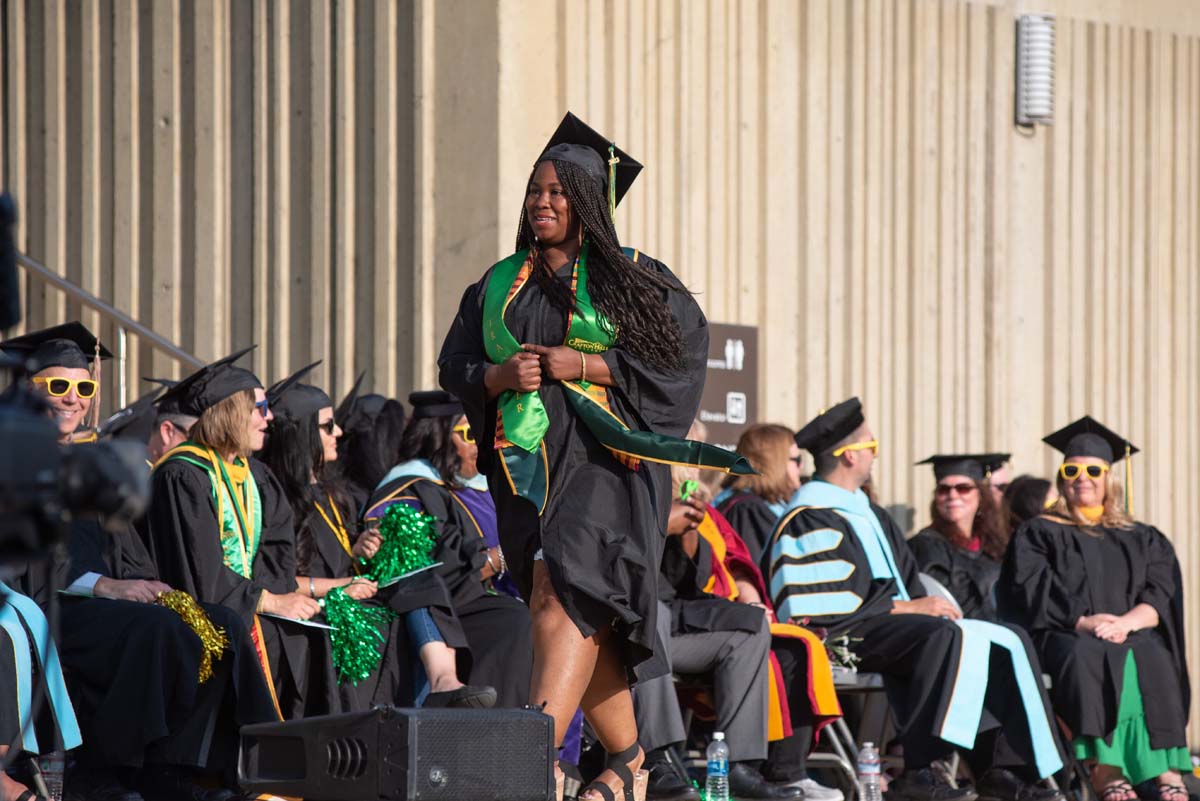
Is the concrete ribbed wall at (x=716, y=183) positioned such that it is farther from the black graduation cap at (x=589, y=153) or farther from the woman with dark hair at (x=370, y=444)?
the black graduation cap at (x=589, y=153)

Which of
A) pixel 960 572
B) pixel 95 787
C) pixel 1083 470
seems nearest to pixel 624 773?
pixel 95 787

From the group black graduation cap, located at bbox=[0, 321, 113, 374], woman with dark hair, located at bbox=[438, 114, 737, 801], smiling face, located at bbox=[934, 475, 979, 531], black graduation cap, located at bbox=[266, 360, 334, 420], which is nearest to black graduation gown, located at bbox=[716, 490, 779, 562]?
smiling face, located at bbox=[934, 475, 979, 531]

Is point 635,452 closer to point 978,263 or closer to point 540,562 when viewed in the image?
point 540,562

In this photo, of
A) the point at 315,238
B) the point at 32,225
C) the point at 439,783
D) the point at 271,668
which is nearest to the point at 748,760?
the point at 271,668

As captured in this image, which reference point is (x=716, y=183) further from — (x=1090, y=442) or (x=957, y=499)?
(x=1090, y=442)

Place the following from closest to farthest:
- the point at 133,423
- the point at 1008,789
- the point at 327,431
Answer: the point at 327,431 → the point at 1008,789 → the point at 133,423

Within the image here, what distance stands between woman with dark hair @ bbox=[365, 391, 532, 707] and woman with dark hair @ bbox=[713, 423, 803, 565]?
1429mm

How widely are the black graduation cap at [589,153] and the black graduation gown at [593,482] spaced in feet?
0.88

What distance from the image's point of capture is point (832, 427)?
8359mm

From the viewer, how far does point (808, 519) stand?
8.12m

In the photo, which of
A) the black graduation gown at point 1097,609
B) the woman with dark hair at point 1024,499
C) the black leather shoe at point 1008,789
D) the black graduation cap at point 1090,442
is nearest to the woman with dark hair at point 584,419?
the black leather shoe at point 1008,789

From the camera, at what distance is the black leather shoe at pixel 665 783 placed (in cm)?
680

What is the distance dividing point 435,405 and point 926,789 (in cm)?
254

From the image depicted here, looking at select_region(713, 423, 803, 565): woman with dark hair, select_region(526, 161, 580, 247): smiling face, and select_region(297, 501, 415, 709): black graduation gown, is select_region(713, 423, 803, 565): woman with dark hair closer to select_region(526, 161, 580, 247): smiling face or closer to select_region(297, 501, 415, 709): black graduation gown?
select_region(297, 501, 415, 709): black graduation gown
